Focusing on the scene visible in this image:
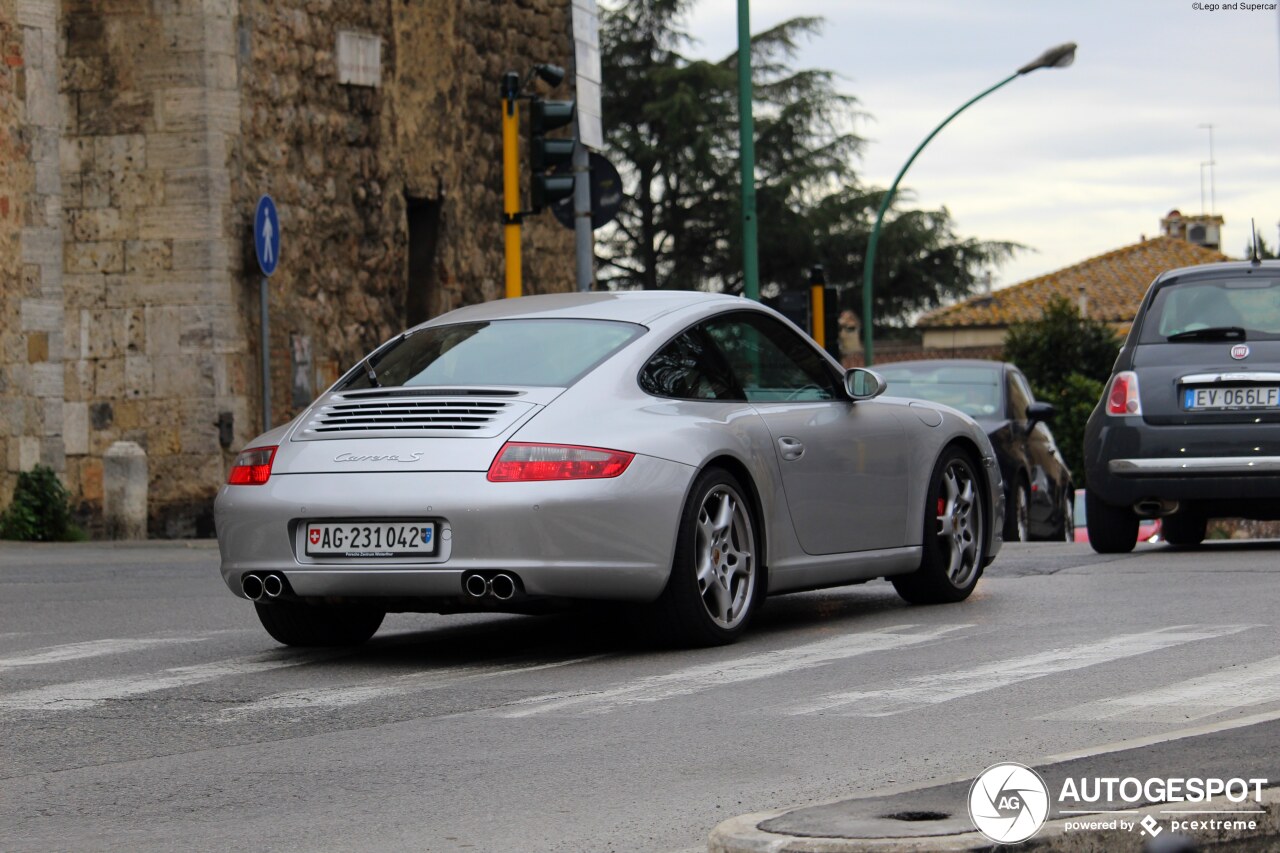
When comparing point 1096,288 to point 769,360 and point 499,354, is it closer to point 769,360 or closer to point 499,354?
point 769,360

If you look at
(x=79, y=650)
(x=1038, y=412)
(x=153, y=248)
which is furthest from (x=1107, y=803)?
(x=153, y=248)

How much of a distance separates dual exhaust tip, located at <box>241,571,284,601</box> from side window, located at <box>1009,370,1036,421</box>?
1019 cm

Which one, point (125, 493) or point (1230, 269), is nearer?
point (1230, 269)

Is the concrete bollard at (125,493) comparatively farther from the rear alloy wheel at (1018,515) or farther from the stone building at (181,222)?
the rear alloy wheel at (1018,515)

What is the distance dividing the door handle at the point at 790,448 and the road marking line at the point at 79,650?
253 centimetres

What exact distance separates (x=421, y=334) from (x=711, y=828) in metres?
4.33

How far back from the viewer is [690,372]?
8.25m

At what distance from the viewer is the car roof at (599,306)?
8.45m

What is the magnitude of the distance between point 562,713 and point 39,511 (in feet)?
37.6

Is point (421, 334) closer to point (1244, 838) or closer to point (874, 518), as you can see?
point (874, 518)

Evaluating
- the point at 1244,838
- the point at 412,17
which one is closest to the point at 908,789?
the point at 1244,838

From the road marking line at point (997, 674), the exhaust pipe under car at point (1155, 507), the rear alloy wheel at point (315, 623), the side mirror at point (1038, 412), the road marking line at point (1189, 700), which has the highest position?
the side mirror at point (1038, 412)

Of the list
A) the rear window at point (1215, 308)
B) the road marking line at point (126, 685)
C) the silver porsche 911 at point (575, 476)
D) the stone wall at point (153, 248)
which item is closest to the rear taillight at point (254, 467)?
the silver porsche 911 at point (575, 476)

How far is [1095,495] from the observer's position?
42.6 feet
